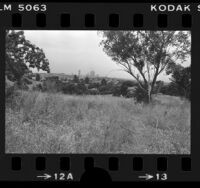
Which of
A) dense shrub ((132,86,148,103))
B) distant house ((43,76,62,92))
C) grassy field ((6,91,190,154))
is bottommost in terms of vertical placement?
grassy field ((6,91,190,154))

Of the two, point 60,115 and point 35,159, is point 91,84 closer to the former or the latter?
point 60,115

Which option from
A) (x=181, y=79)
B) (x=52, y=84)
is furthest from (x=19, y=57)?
(x=181, y=79)

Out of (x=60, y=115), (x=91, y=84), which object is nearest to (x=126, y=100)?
(x=91, y=84)

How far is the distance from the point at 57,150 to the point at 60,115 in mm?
752

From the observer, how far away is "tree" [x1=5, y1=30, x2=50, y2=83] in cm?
762

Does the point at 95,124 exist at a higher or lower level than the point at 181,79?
lower

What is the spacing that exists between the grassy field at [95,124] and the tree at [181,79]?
0.20 metres

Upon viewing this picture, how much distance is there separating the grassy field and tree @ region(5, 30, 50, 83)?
408 mm

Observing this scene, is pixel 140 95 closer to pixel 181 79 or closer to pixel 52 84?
pixel 181 79

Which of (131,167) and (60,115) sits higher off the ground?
(60,115)

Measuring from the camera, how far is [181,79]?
791 centimetres

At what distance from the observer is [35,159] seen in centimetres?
712

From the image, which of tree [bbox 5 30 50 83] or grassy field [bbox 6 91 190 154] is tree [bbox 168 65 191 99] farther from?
tree [bbox 5 30 50 83]

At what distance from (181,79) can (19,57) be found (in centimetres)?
314
